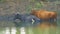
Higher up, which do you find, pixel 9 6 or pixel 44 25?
pixel 9 6

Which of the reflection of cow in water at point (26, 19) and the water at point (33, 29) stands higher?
the reflection of cow in water at point (26, 19)

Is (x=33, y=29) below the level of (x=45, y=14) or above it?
below

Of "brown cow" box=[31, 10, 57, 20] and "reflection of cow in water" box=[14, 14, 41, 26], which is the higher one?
"brown cow" box=[31, 10, 57, 20]

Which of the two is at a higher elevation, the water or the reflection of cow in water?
the reflection of cow in water

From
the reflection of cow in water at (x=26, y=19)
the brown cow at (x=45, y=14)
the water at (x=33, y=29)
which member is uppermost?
the brown cow at (x=45, y=14)

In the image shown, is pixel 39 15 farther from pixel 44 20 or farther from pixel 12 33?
pixel 12 33

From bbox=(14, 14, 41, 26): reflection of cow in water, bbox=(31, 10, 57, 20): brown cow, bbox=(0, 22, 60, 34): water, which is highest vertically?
bbox=(31, 10, 57, 20): brown cow

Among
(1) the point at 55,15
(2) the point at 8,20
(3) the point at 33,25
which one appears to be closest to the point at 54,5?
(1) the point at 55,15

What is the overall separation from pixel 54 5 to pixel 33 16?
28 cm

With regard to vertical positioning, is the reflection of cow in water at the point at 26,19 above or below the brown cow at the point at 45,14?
below

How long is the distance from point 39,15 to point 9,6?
367 millimetres

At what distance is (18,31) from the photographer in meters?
3.23

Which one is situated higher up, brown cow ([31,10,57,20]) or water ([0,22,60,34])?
brown cow ([31,10,57,20])

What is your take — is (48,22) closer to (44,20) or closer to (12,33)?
(44,20)
